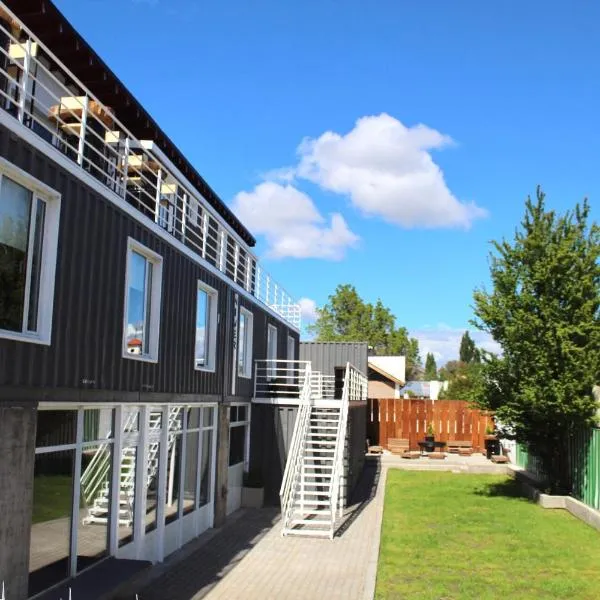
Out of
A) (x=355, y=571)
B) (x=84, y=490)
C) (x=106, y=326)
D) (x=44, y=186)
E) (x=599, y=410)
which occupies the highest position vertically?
(x=44, y=186)

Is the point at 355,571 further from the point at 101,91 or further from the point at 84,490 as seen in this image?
the point at 101,91

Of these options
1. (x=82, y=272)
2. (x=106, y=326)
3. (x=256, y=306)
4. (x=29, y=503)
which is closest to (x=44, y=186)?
(x=82, y=272)

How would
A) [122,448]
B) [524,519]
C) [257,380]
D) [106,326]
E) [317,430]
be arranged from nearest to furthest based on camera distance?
[106,326], [122,448], [524,519], [317,430], [257,380]

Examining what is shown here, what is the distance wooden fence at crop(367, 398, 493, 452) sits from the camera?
2978 cm

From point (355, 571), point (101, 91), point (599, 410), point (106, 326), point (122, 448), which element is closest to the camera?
point (106, 326)

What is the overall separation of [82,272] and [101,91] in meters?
5.86

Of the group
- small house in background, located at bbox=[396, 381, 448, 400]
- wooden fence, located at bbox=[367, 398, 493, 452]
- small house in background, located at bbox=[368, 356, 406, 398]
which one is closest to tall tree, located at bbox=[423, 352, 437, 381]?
small house in background, located at bbox=[396, 381, 448, 400]

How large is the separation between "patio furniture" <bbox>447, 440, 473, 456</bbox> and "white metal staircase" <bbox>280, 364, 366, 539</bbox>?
37.9 feet

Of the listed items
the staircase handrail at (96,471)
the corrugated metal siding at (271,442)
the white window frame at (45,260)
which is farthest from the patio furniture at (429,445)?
the white window frame at (45,260)

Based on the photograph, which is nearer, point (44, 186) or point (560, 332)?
point (44, 186)

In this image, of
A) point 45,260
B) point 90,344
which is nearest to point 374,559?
point 90,344

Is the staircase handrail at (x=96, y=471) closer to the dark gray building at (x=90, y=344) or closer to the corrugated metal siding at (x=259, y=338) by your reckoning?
the dark gray building at (x=90, y=344)

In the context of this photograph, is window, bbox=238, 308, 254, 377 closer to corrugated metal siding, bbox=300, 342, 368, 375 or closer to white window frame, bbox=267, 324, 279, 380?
white window frame, bbox=267, 324, 279, 380

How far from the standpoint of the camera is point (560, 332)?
15.1m
